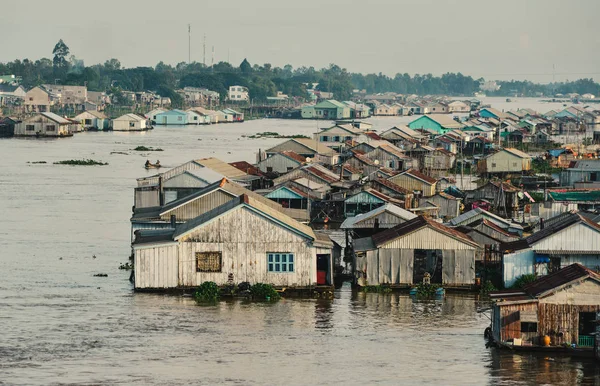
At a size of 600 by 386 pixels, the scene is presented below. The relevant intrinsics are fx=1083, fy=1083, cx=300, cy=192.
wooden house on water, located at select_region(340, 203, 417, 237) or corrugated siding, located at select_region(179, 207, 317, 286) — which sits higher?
wooden house on water, located at select_region(340, 203, 417, 237)

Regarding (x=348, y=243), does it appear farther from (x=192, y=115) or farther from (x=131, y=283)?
(x=192, y=115)

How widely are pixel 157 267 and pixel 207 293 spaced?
1.18m

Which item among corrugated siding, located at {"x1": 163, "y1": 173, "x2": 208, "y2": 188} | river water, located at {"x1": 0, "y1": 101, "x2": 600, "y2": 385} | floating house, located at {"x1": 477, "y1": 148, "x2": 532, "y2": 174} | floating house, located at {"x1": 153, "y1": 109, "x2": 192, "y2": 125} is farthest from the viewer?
floating house, located at {"x1": 153, "y1": 109, "x2": 192, "y2": 125}

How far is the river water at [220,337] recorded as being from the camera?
16.5 meters

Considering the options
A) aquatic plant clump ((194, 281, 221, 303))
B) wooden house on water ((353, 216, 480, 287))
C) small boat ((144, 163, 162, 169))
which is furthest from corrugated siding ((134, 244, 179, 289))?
small boat ((144, 163, 162, 169))

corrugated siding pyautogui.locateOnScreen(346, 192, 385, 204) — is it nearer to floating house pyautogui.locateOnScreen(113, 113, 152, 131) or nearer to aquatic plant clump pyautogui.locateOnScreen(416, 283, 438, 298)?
aquatic plant clump pyautogui.locateOnScreen(416, 283, 438, 298)

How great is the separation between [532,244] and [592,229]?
1204 mm

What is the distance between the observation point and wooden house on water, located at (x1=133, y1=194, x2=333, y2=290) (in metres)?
21.2

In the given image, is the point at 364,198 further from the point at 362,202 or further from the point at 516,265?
the point at 516,265

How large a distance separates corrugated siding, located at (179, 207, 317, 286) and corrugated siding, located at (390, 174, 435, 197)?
1587 cm

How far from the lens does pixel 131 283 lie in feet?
75.5

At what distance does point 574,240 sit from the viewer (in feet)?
70.4

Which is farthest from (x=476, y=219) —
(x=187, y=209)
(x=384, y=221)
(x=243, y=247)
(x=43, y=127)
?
→ (x=43, y=127)

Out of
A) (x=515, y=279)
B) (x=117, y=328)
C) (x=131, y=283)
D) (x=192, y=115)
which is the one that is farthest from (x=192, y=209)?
(x=192, y=115)
